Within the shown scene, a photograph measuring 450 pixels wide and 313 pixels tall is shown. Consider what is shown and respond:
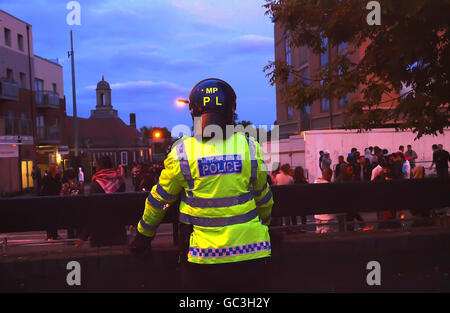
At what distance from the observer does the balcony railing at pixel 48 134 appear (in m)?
37.6

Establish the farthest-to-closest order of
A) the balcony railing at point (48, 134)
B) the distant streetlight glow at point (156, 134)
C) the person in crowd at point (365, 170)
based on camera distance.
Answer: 1. the balcony railing at point (48, 134)
2. the distant streetlight glow at point (156, 134)
3. the person in crowd at point (365, 170)

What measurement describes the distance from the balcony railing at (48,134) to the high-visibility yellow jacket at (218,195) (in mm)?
37859

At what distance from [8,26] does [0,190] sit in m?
12.4

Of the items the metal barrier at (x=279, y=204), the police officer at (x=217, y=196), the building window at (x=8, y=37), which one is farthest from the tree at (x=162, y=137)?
the building window at (x=8, y=37)

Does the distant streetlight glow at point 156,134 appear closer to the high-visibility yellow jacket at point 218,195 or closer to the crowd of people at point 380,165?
the crowd of people at point 380,165

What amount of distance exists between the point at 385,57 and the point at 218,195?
5.40 metres

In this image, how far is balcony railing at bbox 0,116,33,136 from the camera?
102ft

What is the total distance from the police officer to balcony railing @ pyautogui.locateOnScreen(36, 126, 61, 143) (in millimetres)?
37817

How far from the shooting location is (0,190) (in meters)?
29.0

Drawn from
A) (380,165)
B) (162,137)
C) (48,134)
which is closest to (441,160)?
(380,165)

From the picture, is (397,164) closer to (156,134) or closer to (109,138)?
(156,134)
